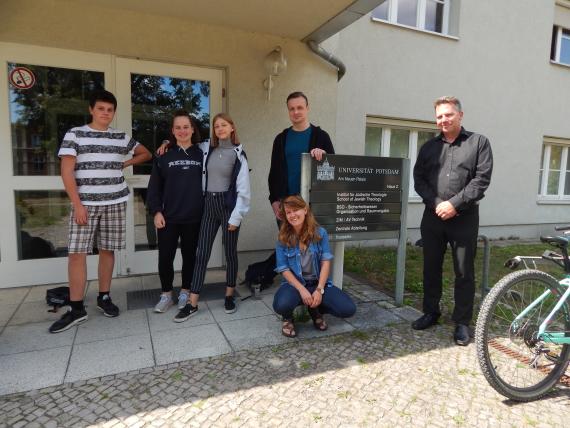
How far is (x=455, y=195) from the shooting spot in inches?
114

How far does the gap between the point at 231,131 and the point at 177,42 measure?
1.73 meters

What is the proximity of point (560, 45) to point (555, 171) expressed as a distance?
2813mm

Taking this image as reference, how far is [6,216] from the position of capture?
3.90 m

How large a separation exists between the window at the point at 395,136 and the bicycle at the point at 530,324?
465cm

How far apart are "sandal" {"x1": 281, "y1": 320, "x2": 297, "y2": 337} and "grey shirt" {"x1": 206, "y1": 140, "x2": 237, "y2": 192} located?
4.08 feet

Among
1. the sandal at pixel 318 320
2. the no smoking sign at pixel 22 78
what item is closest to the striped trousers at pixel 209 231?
the sandal at pixel 318 320

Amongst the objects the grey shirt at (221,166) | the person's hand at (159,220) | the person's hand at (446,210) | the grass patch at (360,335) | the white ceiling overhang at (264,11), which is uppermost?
the white ceiling overhang at (264,11)

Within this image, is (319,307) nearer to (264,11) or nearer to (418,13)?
(264,11)

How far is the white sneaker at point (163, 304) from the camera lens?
3.43 meters

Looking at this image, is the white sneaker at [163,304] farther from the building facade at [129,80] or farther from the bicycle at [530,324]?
the bicycle at [530,324]

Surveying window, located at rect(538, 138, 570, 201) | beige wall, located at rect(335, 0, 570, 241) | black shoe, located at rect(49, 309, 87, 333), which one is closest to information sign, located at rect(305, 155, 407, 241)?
black shoe, located at rect(49, 309, 87, 333)

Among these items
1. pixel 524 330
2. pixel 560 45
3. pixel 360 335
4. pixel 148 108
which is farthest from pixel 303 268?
pixel 560 45

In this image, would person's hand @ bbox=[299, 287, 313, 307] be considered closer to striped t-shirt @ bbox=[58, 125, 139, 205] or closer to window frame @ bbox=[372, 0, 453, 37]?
striped t-shirt @ bbox=[58, 125, 139, 205]

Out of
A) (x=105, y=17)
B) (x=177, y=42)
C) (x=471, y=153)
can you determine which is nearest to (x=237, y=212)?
(x=471, y=153)
